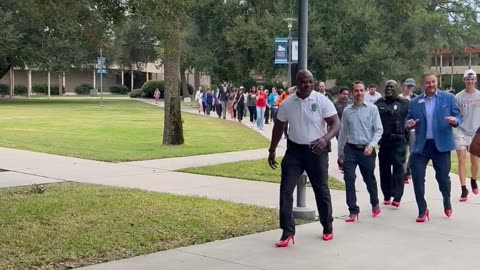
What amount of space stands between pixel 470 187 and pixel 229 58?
3655cm

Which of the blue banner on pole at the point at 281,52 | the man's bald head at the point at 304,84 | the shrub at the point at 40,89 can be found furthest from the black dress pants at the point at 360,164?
the shrub at the point at 40,89

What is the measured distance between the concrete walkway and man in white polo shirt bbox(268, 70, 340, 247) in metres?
0.44

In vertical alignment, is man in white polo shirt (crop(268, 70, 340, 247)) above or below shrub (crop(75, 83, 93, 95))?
above

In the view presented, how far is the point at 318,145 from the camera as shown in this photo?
639 centimetres

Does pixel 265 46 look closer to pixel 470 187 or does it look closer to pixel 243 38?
pixel 243 38

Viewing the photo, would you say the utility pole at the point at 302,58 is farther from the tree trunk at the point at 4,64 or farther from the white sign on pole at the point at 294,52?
the tree trunk at the point at 4,64

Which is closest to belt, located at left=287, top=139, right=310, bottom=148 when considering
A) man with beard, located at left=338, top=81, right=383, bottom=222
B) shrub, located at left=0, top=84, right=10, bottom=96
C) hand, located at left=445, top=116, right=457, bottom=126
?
man with beard, located at left=338, top=81, right=383, bottom=222

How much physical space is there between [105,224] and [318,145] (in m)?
2.51

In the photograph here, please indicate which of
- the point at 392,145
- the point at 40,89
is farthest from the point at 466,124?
the point at 40,89

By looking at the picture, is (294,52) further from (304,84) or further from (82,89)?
(82,89)

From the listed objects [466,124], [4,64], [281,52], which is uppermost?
[4,64]

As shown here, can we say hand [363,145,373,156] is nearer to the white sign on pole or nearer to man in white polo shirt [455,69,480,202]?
man in white polo shirt [455,69,480,202]

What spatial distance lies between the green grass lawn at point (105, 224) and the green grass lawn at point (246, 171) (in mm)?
2857

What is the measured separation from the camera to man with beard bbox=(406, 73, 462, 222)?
7891 mm
